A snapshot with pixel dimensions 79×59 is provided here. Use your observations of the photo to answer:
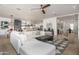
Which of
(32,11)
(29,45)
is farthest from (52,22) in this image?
(29,45)

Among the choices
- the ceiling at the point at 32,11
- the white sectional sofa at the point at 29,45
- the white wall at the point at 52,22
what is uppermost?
the ceiling at the point at 32,11

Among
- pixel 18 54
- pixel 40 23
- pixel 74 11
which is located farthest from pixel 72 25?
pixel 18 54

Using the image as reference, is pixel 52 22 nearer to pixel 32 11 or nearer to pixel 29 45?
pixel 32 11

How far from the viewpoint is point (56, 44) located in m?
2.19

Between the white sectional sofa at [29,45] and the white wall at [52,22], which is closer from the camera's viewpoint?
the white sectional sofa at [29,45]

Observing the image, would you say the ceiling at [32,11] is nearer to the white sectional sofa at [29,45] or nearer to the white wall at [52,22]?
the white wall at [52,22]

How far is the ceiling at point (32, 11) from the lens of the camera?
82.7 inches

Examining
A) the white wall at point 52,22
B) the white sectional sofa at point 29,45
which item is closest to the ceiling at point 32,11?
the white wall at point 52,22

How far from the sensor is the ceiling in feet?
6.89

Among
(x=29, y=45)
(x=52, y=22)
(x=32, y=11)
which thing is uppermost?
(x=32, y=11)

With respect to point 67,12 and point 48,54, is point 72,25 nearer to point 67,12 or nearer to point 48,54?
point 67,12

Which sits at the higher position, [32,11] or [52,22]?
[32,11]

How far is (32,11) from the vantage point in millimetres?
2168

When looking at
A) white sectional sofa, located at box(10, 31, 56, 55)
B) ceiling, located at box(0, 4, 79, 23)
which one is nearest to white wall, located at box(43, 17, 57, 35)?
ceiling, located at box(0, 4, 79, 23)
